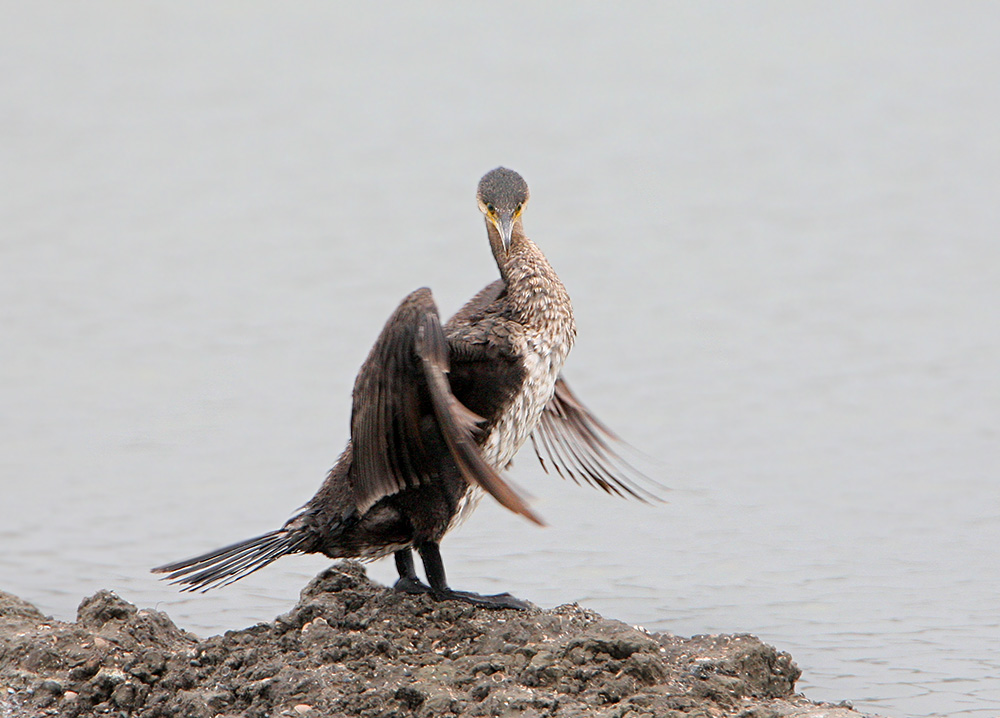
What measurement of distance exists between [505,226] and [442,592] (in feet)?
4.42

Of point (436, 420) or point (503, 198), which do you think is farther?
point (503, 198)

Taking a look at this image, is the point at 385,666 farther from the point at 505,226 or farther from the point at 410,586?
the point at 505,226

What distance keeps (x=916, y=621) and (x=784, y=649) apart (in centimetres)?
67

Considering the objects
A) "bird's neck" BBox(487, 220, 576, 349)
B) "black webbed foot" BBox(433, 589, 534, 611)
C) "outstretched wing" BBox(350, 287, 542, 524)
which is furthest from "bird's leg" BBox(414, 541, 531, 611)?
"bird's neck" BBox(487, 220, 576, 349)

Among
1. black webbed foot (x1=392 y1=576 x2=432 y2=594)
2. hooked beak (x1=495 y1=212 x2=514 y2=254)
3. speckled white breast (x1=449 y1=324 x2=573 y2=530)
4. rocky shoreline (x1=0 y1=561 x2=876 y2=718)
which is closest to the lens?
rocky shoreline (x1=0 y1=561 x2=876 y2=718)

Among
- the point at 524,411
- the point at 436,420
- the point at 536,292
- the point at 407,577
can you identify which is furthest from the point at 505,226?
the point at 407,577

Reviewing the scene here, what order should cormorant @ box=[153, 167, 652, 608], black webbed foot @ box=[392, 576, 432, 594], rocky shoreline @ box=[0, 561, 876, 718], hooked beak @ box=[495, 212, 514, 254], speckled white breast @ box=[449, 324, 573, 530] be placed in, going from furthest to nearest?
hooked beak @ box=[495, 212, 514, 254] < black webbed foot @ box=[392, 576, 432, 594] < speckled white breast @ box=[449, 324, 573, 530] < cormorant @ box=[153, 167, 652, 608] < rocky shoreline @ box=[0, 561, 876, 718]

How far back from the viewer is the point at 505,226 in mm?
5582

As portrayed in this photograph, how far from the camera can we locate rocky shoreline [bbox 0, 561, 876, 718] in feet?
15.0

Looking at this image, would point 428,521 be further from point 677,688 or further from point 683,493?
point 683,493

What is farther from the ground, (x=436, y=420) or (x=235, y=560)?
(x=436, y=420)

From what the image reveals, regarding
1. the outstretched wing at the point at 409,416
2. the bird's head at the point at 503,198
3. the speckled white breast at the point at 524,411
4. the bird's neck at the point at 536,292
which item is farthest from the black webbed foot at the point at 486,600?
the bird's head at the point at 503,198

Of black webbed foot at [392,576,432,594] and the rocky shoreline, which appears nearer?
the rocky shoreline

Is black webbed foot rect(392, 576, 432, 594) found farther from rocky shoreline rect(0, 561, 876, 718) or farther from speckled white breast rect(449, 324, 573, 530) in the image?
speckled white breast rect(449, 324, 573, 530)
